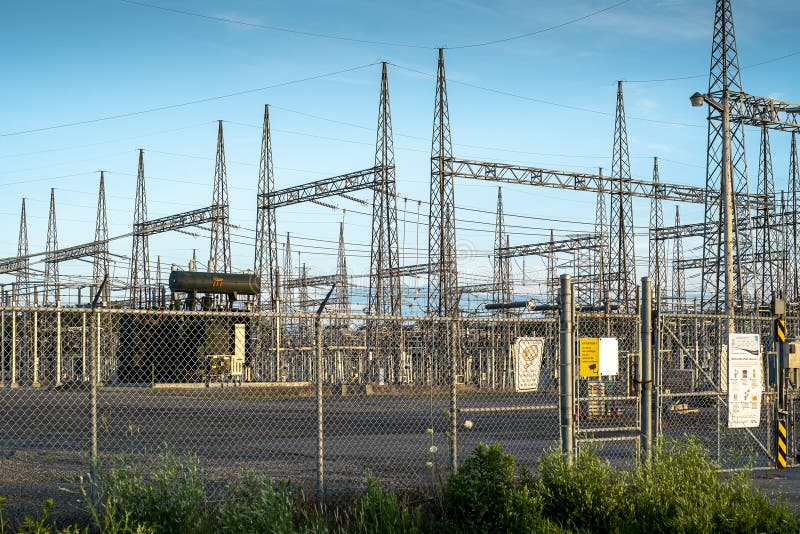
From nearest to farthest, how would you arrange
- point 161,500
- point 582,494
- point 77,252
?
point 161,500 < point 582,494 < point 77,252

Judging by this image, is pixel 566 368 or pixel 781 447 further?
pixel 781 447

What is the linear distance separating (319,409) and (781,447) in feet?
23.7

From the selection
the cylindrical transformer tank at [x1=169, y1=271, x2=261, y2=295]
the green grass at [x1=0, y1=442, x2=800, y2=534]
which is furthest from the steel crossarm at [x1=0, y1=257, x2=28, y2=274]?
the green grass at [x1=0, y1=442, x2=800, y2=534]

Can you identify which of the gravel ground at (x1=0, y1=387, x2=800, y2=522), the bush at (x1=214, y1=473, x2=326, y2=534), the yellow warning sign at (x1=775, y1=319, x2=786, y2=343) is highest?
the yellow warning sign at (x1=775, y1=319, x2=786, y2=343)

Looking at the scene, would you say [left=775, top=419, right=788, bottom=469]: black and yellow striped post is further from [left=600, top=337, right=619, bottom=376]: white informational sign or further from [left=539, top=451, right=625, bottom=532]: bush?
[left=539, top=451, right=625, bottom=532]: bush

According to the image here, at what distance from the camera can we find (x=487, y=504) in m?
7.68

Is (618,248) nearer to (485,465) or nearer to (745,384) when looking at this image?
(745,384)

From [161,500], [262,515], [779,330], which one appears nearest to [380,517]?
[262,515]

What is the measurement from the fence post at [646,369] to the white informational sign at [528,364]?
1313mm

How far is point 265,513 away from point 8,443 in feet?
39.9

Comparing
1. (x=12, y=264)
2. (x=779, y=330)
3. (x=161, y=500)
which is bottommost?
(x=161, y=500)

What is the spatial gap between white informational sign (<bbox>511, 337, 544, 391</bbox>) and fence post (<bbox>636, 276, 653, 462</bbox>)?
1.31m

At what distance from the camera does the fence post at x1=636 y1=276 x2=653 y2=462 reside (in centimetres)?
1037

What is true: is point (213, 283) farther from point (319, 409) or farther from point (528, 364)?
point (319, 409)
